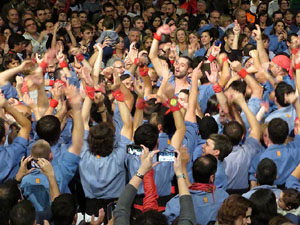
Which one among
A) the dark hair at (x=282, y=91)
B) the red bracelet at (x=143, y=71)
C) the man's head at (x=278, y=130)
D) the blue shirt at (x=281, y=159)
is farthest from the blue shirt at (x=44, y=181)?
the red bracelet at (x=143, y=71)

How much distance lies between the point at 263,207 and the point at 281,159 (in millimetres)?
1141

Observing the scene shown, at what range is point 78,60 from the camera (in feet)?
27.7

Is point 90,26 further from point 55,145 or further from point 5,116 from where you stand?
point 55,145

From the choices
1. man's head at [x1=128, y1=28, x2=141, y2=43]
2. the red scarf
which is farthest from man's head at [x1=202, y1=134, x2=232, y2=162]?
man's head at [x1=128, y1=28, x2=141, y2=43]

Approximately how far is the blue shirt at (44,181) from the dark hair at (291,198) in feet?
5.46

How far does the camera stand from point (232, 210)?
4168mm

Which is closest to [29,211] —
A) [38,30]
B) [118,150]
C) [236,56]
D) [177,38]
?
[118,150]

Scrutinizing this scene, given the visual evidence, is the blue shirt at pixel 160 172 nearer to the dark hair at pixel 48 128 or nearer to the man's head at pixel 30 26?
the dark hair at pixel 48 128

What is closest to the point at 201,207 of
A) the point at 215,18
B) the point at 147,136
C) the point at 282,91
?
the point at 147,136

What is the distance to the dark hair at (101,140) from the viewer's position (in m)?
5.06

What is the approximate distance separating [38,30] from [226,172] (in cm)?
750

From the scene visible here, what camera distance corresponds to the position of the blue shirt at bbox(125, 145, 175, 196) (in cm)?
516

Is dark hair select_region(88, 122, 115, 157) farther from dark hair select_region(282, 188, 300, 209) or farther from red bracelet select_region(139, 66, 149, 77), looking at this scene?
red bracelet select_region(139, 66, 149, 77)

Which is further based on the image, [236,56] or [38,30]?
[38,30]
